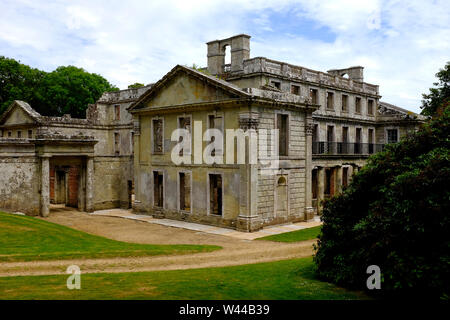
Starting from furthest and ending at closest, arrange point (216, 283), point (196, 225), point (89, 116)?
point (89, 116) → point (196, 225) → point (216, 283)

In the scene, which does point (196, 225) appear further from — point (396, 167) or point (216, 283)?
point (396, 167)

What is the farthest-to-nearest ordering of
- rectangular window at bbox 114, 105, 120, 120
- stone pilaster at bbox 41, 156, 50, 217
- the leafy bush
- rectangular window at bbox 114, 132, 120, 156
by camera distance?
rectangular window at bbox 114, 132, 120, 156
rectangular window at bbox 114, 105, 120, 120
stone pilaster at bbox 41, 156, 50, 217
the leafy bush

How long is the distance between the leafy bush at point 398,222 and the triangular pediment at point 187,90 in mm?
12758

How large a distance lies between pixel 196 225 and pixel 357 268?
16.4 meters

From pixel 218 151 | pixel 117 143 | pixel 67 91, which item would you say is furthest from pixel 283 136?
pixel 67 91

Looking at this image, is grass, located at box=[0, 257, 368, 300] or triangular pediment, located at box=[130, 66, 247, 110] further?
triangular pediment, located at box=[130, 66, 247, 110]

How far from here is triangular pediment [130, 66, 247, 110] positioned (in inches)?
937

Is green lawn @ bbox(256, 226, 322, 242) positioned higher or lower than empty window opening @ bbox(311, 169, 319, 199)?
lower

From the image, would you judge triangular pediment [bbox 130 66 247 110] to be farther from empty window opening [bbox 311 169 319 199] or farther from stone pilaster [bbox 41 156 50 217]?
empty window opening [bbox 311 169 319 199]

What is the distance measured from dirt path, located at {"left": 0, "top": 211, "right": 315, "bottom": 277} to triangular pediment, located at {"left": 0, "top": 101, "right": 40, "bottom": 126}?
51.2ft

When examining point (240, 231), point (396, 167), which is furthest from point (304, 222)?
point (396, 167)

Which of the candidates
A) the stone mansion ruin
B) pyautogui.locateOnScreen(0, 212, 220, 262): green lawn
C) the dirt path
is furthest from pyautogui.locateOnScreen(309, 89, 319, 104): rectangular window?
pyautogui.locateOnScreen(0, 212, 220, 262): green lawn

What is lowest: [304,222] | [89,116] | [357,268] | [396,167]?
[304,222]
